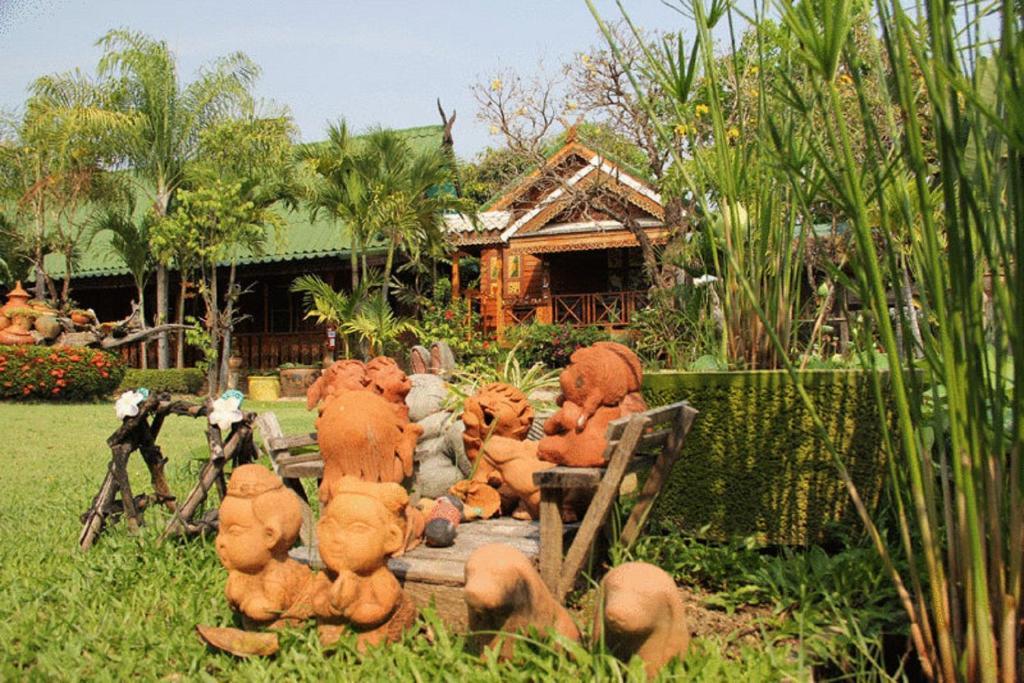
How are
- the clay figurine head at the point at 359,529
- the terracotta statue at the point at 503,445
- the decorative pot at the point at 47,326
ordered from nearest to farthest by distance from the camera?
the clay figurine head at the point at 359,529, the terracotta statue at the point at 503,445, the decorative pot at the point at 47,326

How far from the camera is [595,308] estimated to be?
1700 centimetres

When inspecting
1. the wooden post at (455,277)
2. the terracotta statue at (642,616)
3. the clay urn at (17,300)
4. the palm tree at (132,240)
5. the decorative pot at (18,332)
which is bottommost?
the terracotta statue at (642,616)

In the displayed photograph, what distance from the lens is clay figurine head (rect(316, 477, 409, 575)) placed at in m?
2.24

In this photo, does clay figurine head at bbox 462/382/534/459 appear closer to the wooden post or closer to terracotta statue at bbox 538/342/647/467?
terracotta statue at bbox 538/342/647/467

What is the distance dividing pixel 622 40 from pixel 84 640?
1169 centimetres

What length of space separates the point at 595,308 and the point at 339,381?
45.2 ft

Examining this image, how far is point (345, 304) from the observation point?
13.5 meters

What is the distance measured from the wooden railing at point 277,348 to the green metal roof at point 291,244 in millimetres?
1921

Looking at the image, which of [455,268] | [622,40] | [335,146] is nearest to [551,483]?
[622,40]

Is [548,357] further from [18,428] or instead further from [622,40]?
[18,428]

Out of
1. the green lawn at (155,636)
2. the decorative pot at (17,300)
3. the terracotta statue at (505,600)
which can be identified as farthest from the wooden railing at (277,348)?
the terracotta statue at (505,600)

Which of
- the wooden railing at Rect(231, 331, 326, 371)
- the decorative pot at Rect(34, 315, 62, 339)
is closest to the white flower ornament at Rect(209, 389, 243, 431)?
the decorative pot at Rect(34, 315, 62, 339)

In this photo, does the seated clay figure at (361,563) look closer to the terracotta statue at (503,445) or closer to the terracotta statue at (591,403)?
the terracotta statue at (591,403)

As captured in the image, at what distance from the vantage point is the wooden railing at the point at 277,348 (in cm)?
1827
